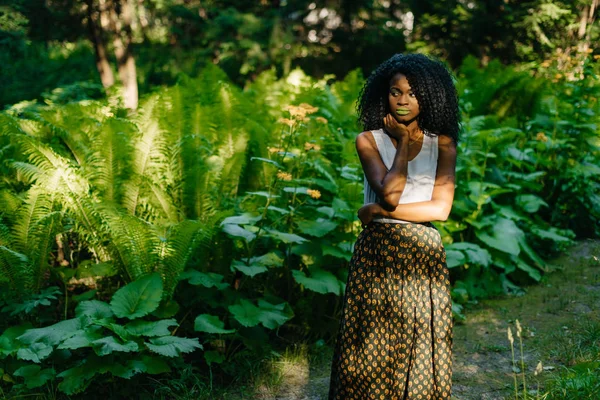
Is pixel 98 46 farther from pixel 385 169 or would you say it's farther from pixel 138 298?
pixel 385 169

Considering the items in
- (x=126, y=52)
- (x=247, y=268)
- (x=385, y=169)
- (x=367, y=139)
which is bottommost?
(x=247, y=268)

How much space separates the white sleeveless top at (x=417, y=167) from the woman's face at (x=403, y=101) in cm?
10

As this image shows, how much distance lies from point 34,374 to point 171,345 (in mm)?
755

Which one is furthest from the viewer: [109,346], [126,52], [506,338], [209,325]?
[126,52]

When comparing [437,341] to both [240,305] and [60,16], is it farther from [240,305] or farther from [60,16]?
[60,16]

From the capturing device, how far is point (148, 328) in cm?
274

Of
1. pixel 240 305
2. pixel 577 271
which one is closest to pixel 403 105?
pixel 240 305

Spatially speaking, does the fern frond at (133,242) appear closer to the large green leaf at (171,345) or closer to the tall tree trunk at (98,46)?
the large green leaf at (171,345)

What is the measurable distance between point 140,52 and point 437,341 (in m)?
13.4

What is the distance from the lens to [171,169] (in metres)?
3.88

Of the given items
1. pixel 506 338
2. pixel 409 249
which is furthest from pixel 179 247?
pixel 506 338

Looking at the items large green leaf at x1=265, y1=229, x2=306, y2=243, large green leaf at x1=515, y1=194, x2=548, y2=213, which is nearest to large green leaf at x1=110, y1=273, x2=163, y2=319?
Answer: large green leaf at x1=265, y1=229, x2=306, y2=243

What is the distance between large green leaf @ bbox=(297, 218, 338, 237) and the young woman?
1269 millimetres

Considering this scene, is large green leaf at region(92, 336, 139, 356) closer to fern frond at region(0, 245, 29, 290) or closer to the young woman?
fern frond at region(0, 245, 29, 290)
